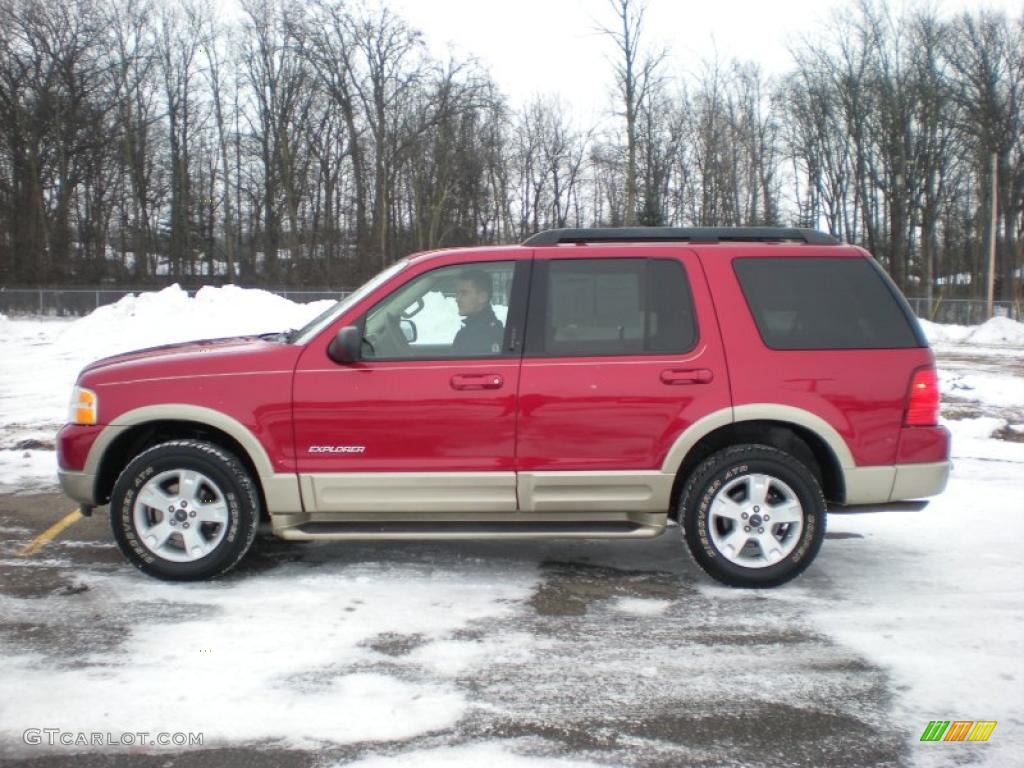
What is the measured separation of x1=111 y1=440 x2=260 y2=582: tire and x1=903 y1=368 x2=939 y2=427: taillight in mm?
3652

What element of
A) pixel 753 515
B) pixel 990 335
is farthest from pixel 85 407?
pixel 990 335

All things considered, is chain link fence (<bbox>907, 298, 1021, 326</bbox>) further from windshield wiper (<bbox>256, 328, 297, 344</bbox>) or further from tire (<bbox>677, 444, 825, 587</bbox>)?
windshield wiper (<bbox>256, 328, 297, 344</bbox>)

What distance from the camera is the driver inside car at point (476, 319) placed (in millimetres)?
4789

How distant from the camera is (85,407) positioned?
15.8 ft

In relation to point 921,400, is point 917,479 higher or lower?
lower

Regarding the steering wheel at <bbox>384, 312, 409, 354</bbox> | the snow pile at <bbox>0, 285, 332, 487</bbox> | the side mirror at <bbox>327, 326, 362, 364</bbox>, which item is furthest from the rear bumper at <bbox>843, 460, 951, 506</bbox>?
the snow pile at <bbox>0, 285, 332, 487</bbox>

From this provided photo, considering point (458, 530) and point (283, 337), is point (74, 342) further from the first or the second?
point (458, 530)

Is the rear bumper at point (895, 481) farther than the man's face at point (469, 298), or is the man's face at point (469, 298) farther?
the man's face at point (469, 298)

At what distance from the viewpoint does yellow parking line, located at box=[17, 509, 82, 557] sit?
544 cm

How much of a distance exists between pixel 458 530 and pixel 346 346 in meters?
1.18

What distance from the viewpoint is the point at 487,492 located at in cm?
473

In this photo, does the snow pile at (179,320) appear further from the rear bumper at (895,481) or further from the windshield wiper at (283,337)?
the rear bumper at (895,481)

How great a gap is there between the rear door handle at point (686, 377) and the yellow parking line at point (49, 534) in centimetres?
384

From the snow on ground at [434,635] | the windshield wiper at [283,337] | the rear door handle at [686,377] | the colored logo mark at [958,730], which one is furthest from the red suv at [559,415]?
the colored logo mark at [958,730]
